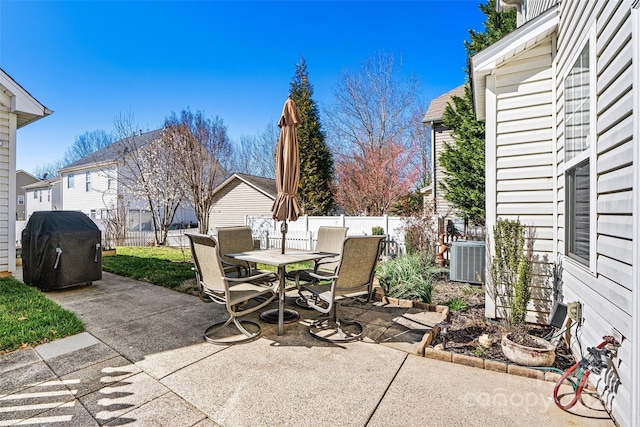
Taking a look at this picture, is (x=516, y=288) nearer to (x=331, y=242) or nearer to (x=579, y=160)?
(x=579, y=160)

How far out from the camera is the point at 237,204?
18.8m

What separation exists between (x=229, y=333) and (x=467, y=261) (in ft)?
15.7

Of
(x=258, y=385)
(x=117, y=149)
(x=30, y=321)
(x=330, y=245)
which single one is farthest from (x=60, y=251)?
(x=117, y=149)

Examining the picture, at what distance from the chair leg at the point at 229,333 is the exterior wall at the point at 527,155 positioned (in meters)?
3.00

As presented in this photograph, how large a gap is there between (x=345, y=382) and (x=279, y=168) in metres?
2.96

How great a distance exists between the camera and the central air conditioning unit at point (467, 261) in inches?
239

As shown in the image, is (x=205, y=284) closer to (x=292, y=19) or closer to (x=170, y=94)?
(x=292, y=19)

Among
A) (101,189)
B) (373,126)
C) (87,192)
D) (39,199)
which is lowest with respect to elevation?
(39,199)

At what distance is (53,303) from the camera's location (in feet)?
15.8

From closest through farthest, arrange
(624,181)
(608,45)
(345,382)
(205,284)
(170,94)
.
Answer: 1. (624,181)
2. (608,45)
3. (345,382)
4. (205,284)
5. (170,94)

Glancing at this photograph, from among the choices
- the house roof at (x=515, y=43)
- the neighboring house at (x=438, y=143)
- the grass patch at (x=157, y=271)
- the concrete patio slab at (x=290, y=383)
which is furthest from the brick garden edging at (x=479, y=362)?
the neighboring house at (x=438, y=143)

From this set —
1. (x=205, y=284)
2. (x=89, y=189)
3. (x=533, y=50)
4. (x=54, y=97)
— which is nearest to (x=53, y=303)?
(x=205, y=284)

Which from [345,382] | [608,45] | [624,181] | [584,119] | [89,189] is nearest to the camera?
[624,181]

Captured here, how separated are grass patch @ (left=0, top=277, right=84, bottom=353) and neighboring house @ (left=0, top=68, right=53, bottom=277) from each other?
1782 mm
